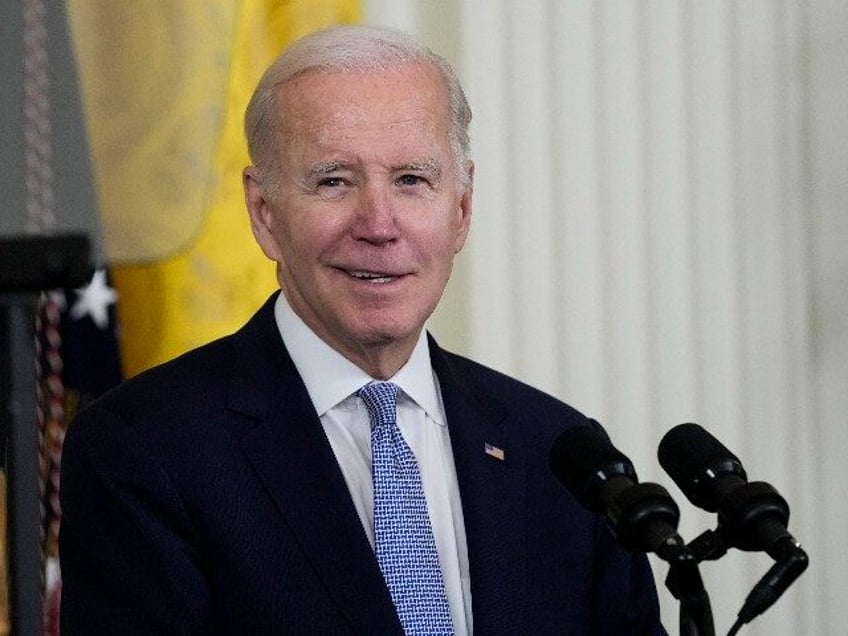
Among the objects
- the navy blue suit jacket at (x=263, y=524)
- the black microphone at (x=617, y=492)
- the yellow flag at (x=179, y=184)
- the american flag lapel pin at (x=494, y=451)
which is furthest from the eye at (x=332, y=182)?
the yellow flag at (x=179, y=184)

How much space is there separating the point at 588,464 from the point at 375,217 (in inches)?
21.4

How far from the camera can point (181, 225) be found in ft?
9.09

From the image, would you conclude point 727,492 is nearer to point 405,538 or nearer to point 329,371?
point 405,538

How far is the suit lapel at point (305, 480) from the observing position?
Result: 6.48ft

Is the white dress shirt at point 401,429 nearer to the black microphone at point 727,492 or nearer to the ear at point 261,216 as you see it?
the ear at point 261,216

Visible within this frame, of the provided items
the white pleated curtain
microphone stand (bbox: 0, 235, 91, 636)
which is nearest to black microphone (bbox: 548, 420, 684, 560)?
microphone stand (bbox: 0, 235, 91, 636)

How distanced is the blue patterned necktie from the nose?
0.25 metres

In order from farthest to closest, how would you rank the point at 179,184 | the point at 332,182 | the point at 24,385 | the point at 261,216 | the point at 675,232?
the point at 675,232 → the point at 179,184 → the point at 261,216 → the point at 332,182 → the point at 24,385

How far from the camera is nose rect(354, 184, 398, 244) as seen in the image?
206 centimetres

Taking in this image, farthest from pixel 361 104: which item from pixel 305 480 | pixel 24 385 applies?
pixel 24 385

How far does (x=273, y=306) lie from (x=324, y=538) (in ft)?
1.21

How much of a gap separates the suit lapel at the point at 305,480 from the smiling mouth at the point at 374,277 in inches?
6.2

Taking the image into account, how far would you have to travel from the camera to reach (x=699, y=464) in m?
1.64

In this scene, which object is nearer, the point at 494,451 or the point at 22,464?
the point at 22,464
